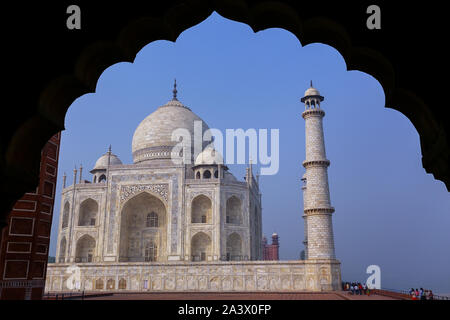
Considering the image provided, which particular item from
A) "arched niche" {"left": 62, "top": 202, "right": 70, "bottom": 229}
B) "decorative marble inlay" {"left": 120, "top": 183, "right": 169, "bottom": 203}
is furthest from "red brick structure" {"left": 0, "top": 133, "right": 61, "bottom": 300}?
"arched niche" {"left": 62, "top": 202, "right": 70, "bottom": 229}

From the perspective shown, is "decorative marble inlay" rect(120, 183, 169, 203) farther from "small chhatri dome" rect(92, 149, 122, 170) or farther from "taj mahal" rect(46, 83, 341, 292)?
"small chhatri dome" rect(92, 149, 122, 170)

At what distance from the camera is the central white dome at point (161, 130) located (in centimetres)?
3306

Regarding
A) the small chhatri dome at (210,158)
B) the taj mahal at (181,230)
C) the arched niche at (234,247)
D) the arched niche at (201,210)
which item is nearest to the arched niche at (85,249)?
the taj mahal at (181,230)

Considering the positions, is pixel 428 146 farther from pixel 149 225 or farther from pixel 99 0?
pixel 149 225

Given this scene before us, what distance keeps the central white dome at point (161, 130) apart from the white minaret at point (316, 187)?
1231 cm

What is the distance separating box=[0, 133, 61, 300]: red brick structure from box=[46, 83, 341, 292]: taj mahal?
12.7 metres

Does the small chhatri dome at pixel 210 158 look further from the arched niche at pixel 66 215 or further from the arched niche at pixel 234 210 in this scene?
A: the arched niche at pixel 66 215

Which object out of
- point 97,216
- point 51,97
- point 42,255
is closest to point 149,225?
point 97,216

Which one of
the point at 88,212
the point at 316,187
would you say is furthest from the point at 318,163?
the point at 88,212

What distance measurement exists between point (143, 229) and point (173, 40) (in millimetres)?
26308

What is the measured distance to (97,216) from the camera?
2825 cm

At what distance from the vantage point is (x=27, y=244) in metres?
11.0

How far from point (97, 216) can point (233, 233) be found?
9.53 m

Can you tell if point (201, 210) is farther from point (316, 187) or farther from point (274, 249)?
point (274, 249)
